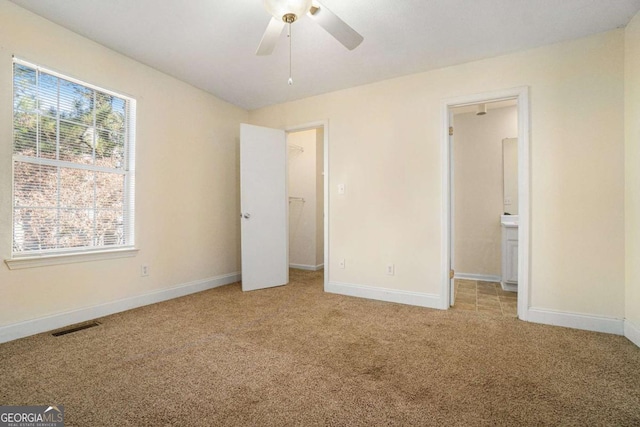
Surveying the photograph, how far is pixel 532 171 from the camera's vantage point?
8.55ft

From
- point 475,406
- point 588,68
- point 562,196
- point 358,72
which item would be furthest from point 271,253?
point 588,68

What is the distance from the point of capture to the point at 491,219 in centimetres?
425

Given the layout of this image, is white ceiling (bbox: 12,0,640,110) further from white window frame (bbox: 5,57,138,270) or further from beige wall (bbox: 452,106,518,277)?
beige wall (bbox: 452,106,518,277)

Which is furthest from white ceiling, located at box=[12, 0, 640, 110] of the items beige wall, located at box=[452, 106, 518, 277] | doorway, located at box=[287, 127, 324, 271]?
doorway, located at box=[287, 127, 324, 271]

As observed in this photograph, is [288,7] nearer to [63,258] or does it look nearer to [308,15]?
[308,15]

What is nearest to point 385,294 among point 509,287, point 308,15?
point 509,287

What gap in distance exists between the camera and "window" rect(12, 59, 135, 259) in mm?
2248

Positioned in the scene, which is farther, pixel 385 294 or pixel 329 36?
pixel 385 294

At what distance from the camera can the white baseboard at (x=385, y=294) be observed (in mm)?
3018

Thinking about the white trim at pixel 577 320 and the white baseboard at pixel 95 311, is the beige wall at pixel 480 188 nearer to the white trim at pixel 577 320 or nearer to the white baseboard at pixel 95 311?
the white trim at pixel 577 320

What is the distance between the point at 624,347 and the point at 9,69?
15.8 feet

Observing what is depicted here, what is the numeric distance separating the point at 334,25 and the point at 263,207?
2407 millimetres

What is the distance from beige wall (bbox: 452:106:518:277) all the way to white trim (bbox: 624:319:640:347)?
1.94 m

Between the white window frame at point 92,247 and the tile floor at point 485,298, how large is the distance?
3360 mm
